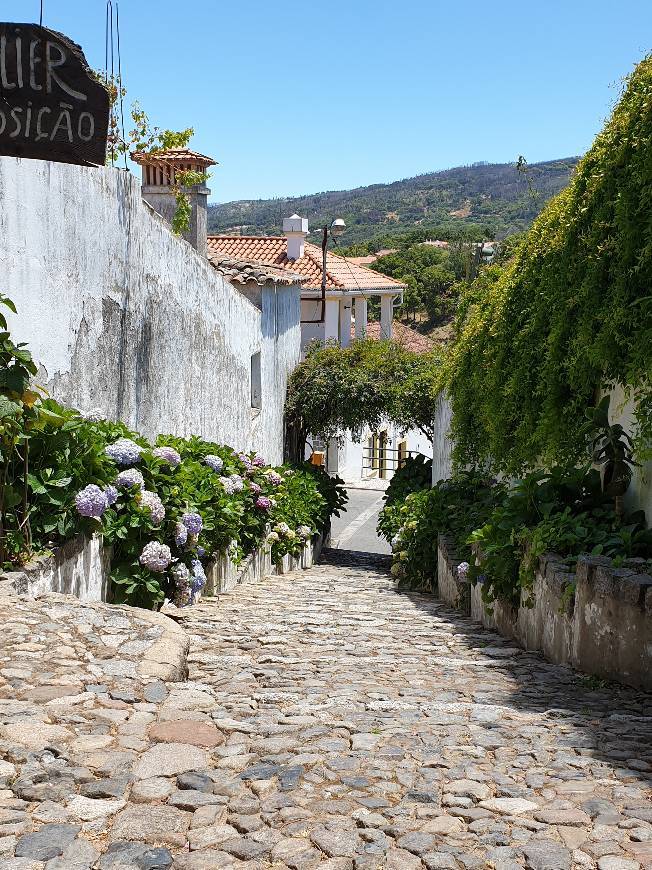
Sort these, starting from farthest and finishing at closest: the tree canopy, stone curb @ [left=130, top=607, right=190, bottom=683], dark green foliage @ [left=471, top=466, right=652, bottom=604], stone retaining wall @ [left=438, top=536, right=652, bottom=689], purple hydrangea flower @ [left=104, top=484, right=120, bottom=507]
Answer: the tree canopy → purple hydrangea flower @ [left=104, top=484, right=120, bottom=507] → dark green foliage @ [left=471, top=466, right=652, bottom=604] → stone retaining wall @ [left=438, top=536, right=652, bottom=689] → stone curb @ [left=130, top=607, right=190, bottom=683]

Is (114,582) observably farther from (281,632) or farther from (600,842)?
(600,842)

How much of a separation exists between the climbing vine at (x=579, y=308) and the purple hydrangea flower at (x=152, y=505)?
2.95 metres

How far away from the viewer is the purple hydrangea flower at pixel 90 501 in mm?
5992

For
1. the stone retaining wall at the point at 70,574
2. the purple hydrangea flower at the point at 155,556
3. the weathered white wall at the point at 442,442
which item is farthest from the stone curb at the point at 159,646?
the weathered white wall at the point at 442,442

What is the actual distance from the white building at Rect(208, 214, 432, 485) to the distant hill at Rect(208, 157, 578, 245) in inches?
1979

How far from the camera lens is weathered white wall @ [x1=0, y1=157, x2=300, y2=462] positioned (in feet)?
23.6

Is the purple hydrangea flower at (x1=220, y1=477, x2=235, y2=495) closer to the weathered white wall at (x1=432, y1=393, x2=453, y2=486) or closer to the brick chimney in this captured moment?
the weathered white wall at (x1=432, y1=393, x2=453, y2=486)

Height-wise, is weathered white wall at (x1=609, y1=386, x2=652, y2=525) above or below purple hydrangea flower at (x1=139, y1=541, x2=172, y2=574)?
above

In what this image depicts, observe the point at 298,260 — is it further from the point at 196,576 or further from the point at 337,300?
the point at 196,576

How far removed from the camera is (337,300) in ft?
110

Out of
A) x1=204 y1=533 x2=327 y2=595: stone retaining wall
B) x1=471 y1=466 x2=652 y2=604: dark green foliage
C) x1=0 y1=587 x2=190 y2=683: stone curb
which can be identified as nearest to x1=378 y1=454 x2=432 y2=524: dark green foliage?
x1=204 y1=533 x2=327 y2=595: stone retaining wall

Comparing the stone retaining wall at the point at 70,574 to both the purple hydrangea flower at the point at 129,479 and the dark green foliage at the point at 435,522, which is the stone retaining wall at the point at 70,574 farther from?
the dark green foliage at the point at 435,522

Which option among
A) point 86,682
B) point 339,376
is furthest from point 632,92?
point 339,376

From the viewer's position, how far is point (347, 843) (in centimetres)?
292
